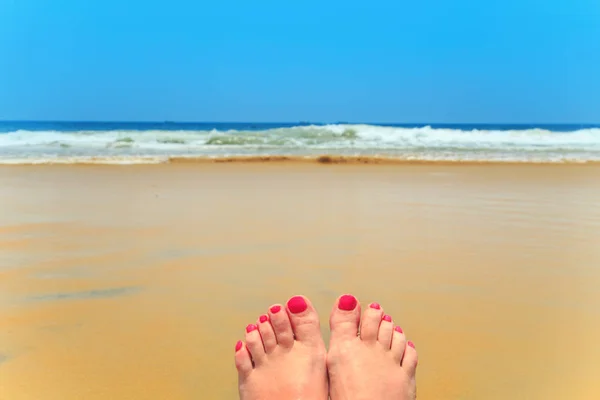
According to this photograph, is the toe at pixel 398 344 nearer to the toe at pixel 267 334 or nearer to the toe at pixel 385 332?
the toe at pixel 385 332

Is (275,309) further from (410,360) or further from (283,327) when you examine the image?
(410,360)

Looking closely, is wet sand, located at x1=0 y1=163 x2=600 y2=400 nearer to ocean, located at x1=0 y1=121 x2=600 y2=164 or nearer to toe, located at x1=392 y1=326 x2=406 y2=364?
toe, located at x1=392 y1=326 x2=406 y2=364

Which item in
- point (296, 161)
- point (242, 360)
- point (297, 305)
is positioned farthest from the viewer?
point (296, 161)

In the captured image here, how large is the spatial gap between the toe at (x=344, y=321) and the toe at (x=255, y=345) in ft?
0.64

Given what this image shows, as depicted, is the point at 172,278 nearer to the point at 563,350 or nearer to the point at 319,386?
the point at 319,386

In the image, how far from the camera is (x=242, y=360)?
143 cm

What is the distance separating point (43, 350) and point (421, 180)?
4.51 m

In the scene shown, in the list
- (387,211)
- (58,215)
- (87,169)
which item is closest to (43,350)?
(58,215)

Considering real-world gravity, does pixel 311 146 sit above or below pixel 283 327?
above

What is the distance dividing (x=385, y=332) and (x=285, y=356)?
11.3 inches

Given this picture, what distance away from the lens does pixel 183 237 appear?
9.07 feet

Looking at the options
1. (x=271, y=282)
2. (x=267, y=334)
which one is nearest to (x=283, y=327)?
(x=267, y=334)

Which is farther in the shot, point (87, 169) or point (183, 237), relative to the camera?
point (87, 169)

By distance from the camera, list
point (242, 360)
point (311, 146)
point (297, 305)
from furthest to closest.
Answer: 1. point (311, 146)
2. point (297, 305)
3. point (242, 360)
